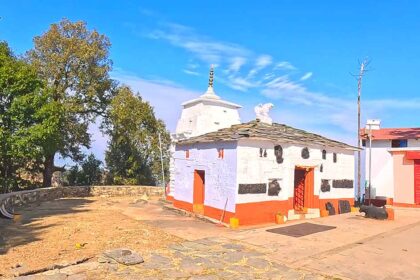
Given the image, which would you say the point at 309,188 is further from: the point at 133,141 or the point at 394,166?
the point at 133,141

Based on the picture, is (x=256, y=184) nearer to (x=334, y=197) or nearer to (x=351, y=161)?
(x=334, y=197)

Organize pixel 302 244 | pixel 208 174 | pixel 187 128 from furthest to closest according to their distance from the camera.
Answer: pixel 187 128 < pixel 208 174 < pixel 302 244

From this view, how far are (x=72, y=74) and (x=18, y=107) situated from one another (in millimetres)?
6887

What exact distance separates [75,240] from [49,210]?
7490 millimetres

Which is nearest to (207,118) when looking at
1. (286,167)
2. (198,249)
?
(286,167)

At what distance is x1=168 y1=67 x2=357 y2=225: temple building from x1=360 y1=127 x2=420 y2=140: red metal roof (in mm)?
5102

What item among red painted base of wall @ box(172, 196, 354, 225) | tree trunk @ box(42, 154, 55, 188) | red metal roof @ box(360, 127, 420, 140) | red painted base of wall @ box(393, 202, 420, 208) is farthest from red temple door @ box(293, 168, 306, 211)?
tree trunk @ box(42, 154, 55, 188)

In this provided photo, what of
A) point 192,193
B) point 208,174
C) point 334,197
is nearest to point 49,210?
point 192,193

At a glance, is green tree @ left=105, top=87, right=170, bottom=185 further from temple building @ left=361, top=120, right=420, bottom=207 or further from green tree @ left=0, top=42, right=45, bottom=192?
temple building @ left=361, top=120, right=420, bottom=207

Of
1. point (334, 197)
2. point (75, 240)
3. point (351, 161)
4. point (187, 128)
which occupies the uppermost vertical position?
point (187, 128)

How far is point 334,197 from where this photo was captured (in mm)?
17391

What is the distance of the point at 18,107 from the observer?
1945cm

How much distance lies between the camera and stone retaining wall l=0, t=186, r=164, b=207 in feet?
63.0

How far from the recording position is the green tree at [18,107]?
18547 mm
